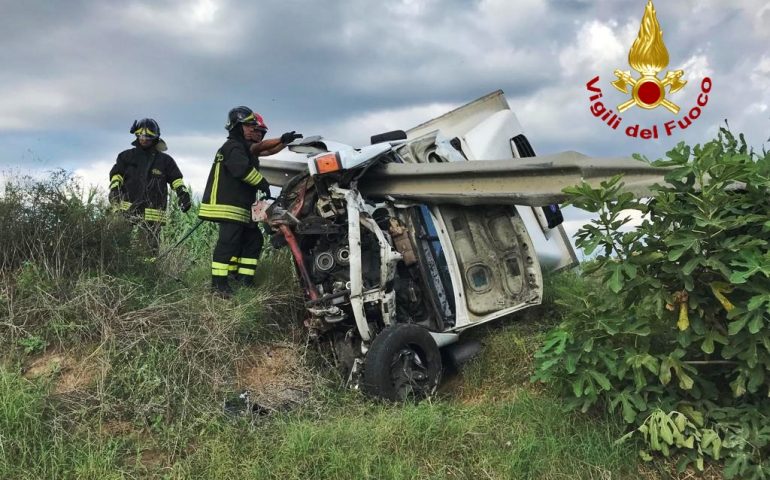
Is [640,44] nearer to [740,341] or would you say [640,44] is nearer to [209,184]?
[740,341]

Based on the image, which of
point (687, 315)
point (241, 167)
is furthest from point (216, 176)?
point (687, 315)

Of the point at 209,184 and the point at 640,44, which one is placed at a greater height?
the point at 640,44

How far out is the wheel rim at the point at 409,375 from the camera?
4.90 metres

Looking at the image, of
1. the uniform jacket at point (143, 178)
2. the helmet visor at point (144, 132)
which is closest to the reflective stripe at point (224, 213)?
the uniform jacket at point (143, 178)

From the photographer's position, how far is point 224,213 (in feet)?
20.4

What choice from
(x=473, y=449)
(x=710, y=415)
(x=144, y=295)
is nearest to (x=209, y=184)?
(x=144, y=295)

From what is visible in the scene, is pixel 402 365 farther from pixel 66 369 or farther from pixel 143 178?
pixel 143 178

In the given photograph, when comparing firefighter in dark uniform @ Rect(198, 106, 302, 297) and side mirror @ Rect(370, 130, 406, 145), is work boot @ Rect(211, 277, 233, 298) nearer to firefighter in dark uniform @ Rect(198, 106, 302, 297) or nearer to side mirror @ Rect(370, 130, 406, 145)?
firefighter in dark uniform @ Rect(198, 106, 302, 297)

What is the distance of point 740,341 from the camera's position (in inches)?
143

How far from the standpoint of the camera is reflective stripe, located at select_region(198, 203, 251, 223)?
245 inches

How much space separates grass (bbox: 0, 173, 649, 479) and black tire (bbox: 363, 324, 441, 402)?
15cm

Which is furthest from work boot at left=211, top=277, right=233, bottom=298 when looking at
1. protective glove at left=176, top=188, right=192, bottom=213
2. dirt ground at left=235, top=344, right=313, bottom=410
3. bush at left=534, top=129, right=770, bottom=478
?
bush at left=534, top=129, right=770, bottom=478

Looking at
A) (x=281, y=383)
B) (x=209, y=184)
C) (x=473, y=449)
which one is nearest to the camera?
(x=473, y=449)

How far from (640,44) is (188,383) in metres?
4.25
